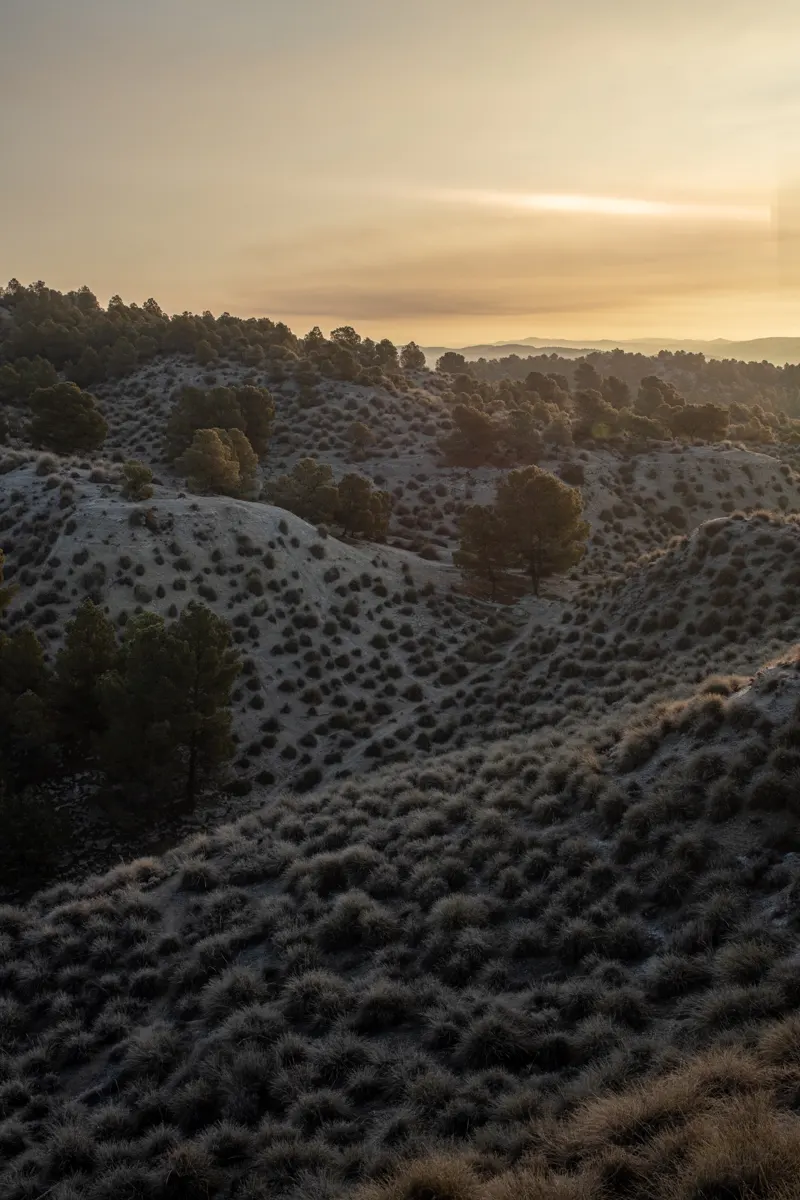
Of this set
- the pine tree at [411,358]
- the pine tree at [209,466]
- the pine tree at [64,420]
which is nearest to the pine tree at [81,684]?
the pine tree at [209,466]

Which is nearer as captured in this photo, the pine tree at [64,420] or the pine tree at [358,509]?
the pine tree at [358,509]

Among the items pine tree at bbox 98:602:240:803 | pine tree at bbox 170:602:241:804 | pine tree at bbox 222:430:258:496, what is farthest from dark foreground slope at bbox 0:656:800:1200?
pine tree at bbox 222:430:258:496

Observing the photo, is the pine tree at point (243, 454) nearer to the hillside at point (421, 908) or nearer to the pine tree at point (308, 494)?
the pine tree at point (308, 494)

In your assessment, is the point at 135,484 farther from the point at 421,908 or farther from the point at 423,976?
the point at 423,976

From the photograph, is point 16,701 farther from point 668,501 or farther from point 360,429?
point 668,501

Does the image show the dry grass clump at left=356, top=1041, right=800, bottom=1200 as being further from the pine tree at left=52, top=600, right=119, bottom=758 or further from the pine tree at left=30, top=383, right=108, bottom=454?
the pine tree at left=30, top=383, right=108, bottom=454

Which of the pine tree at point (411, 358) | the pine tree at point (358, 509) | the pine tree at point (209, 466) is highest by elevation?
the pine tree at point (411, 358)
